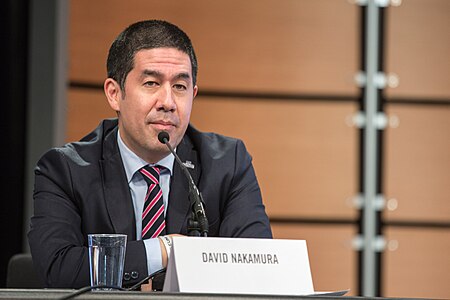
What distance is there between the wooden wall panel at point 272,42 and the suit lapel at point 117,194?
6.60 feet

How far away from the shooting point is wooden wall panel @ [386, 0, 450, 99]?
438 cm

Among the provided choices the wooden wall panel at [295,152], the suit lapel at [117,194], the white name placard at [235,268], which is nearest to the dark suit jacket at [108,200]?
the suit lapel at [117,194]

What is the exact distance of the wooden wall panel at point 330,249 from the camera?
4359mm

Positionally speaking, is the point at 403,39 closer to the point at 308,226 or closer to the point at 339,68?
the point at 339,68

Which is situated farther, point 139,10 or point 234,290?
point 139,10

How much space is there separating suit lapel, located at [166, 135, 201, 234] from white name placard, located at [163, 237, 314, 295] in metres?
0.64

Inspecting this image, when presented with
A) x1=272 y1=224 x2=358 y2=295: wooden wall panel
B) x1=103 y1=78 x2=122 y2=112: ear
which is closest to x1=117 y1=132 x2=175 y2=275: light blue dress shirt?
x1=103 y1=78 x2=122 y2=112: ear

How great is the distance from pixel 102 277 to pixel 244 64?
2689 millimetres

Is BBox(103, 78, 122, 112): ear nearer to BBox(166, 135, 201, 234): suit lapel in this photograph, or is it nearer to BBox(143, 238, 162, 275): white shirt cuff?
BBox(166, 135, 201, 234): suit lapel

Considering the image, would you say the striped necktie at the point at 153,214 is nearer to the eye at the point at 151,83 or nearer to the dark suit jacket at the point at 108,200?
the dark suit jacket at the point at 108,200

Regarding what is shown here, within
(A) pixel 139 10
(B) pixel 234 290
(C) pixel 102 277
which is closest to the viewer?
(B) pixel 234 290

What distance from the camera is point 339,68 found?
14.3ft

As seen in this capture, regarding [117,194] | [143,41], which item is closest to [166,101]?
[143,41]

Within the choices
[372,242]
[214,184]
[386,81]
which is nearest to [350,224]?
[372,242]
